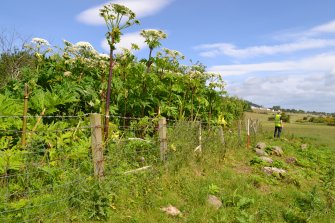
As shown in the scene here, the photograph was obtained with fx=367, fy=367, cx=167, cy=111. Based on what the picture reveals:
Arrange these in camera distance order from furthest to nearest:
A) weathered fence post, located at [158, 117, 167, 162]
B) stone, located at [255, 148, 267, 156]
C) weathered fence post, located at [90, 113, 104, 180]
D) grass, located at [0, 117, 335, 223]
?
stone, located at [255, 148, 267, 156], weathered fence post, located at [158, 117, 167, 162], weathered fence post, located at [90, 113, 104, 180], grass, located at [0, 117, 335, 223]

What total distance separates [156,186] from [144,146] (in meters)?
1.09

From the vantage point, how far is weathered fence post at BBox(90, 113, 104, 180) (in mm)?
6059

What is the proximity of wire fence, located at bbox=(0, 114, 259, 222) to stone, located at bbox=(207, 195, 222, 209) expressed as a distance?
119 cm

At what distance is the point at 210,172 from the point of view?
368 inches

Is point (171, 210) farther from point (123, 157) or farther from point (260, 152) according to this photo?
point (260, 152)

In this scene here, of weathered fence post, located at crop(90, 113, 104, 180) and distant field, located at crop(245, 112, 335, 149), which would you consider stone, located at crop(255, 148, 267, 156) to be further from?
distant field, located at crop(245, 112, 335, 149)

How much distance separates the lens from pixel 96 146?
6.07m

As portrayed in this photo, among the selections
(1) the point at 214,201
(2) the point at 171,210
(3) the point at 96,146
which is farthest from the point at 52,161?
(1) the point at 214,201

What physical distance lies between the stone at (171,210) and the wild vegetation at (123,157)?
0.12m

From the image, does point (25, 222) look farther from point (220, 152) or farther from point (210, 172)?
point (220, 152)

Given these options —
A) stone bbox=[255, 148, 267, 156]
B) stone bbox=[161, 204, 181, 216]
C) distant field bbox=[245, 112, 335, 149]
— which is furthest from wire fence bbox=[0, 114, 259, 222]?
distant field bbox=[245, 112, 335, 149]

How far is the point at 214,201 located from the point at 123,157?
208 centimetres

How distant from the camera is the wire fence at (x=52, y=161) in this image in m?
4.97

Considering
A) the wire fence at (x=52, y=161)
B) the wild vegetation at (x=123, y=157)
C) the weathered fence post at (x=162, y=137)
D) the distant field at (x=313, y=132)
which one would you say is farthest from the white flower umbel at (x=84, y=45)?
the distant field at (x=313, y=132)
